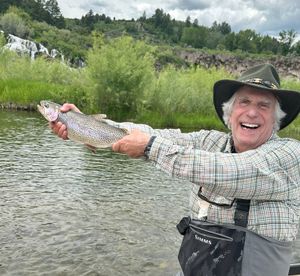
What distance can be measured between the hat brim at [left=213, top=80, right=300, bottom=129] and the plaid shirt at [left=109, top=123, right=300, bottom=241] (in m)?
0.28

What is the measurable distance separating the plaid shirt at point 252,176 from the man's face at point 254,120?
0.12 metres

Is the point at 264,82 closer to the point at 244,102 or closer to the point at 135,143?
the point at 244,102

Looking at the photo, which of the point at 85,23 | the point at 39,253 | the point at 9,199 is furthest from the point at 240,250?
the point at 85,23

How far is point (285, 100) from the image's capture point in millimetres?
3176

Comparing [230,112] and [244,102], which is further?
[230,112]

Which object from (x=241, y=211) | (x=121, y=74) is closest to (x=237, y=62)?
(x=121, y=74)

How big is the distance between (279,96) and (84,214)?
819 cm

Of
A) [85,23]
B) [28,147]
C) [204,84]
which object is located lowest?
[28,147]

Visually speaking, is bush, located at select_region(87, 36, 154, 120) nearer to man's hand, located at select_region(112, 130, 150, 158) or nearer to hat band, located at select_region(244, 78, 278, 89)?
hat band, located at select_region(244, 78, 278, 89)

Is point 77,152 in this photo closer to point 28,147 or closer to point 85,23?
point 28,147

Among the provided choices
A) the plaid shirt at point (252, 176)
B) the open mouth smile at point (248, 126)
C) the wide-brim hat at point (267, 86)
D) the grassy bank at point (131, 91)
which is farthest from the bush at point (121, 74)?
the plaid shirt at point (252, 176)

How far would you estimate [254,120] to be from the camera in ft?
10.3

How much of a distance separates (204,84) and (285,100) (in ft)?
101

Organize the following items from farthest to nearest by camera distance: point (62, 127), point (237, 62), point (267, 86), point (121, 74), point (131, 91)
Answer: point (237, 62) → point (131, 91) → point (121, 74) → point (62, 127) → point (267, 86)
